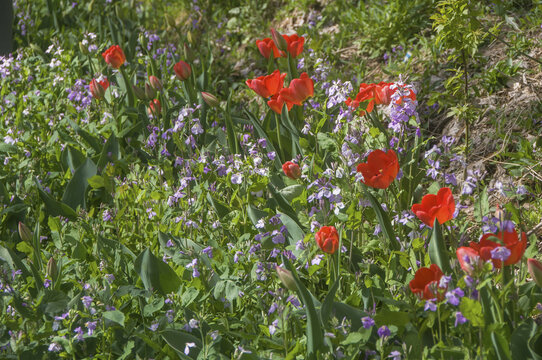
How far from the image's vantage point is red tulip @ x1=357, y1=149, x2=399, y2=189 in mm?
1710

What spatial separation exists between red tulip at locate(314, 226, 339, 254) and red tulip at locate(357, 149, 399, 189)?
19 centimetres

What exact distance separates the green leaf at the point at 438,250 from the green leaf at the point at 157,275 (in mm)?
748

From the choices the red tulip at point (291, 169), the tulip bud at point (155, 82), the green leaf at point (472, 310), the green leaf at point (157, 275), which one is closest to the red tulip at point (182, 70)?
the tulip bud at point (155, 82)

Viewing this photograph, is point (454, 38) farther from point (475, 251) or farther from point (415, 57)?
point (475, 251)

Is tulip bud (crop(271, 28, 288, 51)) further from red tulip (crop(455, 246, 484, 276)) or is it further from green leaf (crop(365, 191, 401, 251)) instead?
red tulip (crop(455, 246, 484, 276))

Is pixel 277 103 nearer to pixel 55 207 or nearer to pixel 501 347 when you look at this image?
pixel 55 207

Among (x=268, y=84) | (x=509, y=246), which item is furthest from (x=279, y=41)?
(x=509, y=246)

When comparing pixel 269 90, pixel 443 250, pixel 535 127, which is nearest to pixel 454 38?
pixel 535 127

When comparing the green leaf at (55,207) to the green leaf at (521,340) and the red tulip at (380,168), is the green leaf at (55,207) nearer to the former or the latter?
the red tulip at (380,168)

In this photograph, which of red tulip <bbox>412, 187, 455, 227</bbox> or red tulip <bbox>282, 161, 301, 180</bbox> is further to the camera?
red tulip <bbox>282, 161, 301, 180</bbox>

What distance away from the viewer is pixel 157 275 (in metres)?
1.94

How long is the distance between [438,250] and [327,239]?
28 centimetres

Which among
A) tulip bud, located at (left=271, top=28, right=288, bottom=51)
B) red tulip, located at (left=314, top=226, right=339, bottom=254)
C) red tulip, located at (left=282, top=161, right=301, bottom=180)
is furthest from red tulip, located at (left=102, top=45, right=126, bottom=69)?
red tulip, located at (left=314, top=226, right=339, bottom=254)

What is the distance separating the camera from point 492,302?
1.53 metres
